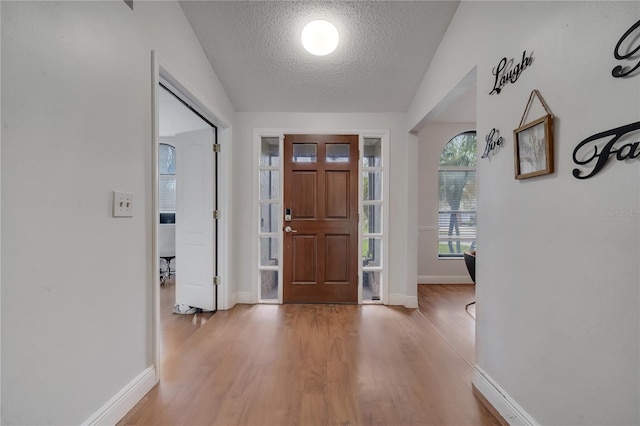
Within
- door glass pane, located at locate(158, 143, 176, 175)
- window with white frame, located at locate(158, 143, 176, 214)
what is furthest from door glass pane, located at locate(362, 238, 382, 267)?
door glass pane, located at locate(158, 143, 176, 175)

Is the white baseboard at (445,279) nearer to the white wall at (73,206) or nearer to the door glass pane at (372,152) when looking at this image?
the door glass pane at (372,152)

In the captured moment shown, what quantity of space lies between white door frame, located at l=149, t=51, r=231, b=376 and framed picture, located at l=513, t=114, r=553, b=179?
2033 millimetres

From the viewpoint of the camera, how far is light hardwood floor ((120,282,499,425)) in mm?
1318

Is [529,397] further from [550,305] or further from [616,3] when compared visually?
[616,3]

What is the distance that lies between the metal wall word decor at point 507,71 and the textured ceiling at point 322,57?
2.80 feet

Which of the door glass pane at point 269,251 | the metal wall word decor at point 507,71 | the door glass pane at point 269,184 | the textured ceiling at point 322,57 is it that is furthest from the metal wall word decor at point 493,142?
the door glass pane at point 269,251

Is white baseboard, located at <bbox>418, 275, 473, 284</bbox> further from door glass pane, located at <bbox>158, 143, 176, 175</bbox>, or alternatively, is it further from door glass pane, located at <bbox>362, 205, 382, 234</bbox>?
door glass pane, located at <bbox>158, 143, 176, 175</bbox>

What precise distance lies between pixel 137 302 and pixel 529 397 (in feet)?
6.83

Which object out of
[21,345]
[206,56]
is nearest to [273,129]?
[206,56]

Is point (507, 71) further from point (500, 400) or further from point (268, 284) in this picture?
point (268, 284)

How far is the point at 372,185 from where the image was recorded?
9.98 ft

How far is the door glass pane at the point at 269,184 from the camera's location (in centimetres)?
302

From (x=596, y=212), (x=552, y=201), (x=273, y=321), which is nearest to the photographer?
(x=596, y=212)

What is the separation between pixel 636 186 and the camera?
2.58ft
